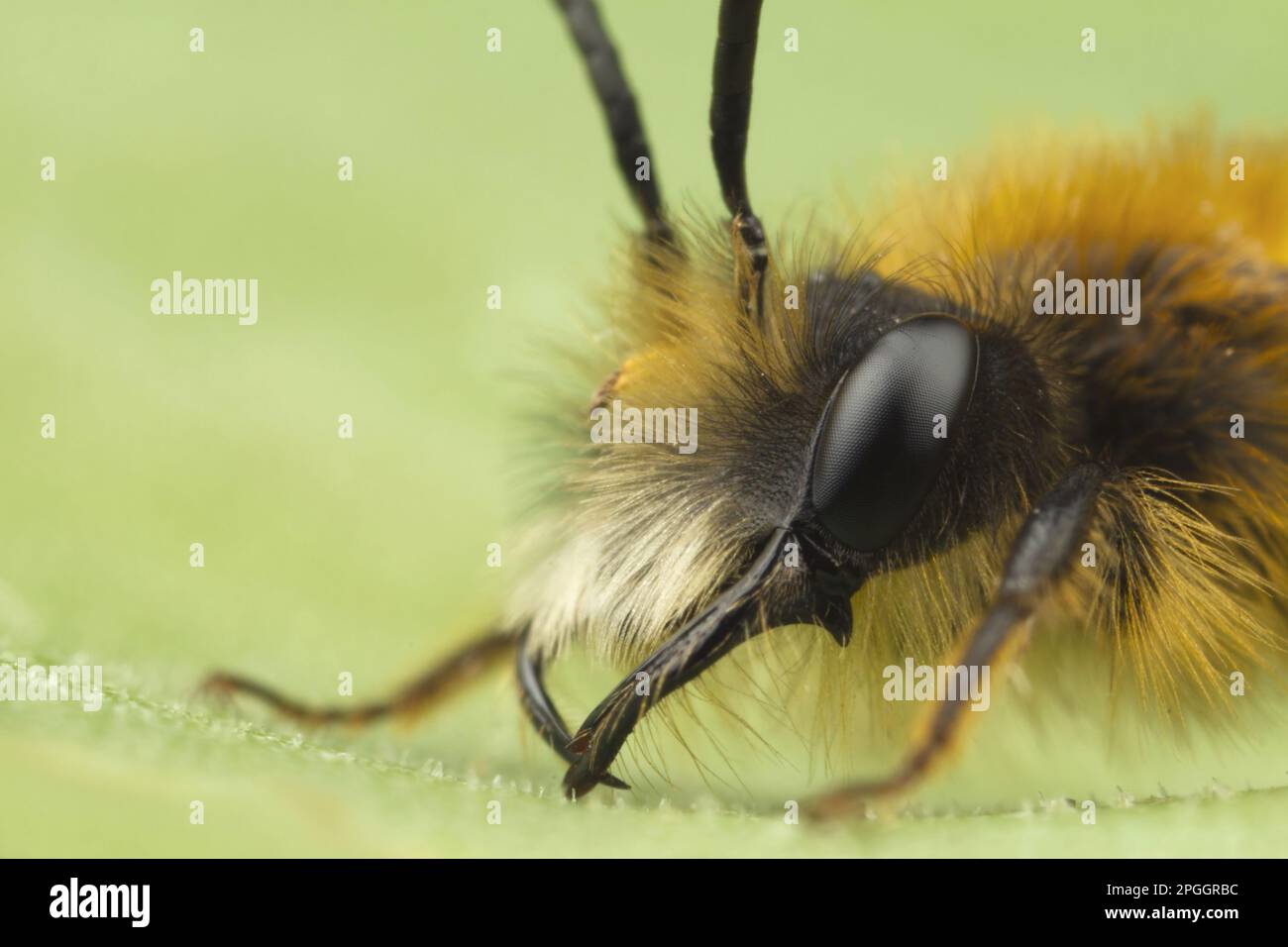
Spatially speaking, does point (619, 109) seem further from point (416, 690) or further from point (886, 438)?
point (416, 690)

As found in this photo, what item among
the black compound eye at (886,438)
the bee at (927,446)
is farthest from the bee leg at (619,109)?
the black compound eye at (886,438)

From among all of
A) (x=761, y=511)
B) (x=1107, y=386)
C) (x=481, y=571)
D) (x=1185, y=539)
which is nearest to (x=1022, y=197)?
(x=1107, y=386)

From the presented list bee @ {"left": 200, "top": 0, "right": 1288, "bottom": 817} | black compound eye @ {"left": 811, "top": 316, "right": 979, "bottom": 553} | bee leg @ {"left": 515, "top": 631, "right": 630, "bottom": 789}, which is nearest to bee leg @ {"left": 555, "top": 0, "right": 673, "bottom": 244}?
bee @ {"left": 200, "top": 0, "right": 1288, "bottom": 817}

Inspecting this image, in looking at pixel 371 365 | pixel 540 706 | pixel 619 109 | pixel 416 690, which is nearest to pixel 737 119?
pixel 619 109

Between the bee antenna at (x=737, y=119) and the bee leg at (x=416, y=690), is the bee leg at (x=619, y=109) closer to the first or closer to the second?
the bee antenna at (x=737, y=119)

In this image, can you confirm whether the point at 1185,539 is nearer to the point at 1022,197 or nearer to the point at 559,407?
the point at 1022,197

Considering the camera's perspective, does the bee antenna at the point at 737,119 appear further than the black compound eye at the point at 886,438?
Yes
